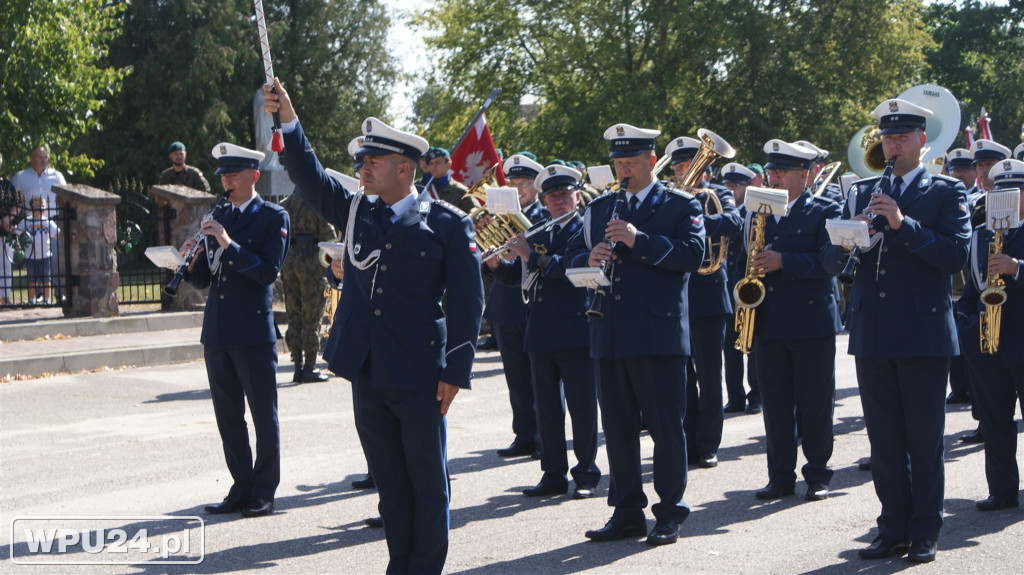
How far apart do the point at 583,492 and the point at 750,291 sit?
161 cm

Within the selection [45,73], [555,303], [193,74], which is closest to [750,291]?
[555,303]

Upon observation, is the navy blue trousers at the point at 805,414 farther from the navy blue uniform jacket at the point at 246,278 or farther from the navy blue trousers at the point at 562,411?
the navy blue uniform jacket at the point at 246,278

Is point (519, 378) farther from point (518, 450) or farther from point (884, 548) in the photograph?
point (884, 548)

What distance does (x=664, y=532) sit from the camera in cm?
659

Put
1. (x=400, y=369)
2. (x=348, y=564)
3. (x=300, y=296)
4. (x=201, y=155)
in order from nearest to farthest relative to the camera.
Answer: (x=400, y=369)
(x=348, y=564)
(x=300, y=296)
(x=201, y=155)

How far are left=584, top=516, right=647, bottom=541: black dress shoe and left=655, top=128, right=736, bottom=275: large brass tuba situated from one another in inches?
103

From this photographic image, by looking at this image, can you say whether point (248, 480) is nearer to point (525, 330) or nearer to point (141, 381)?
point (525, 330)

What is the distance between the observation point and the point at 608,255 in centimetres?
643

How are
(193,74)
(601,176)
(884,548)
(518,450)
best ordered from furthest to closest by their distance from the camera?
(193,74)
(601,176)
(518,450)
(884,548)

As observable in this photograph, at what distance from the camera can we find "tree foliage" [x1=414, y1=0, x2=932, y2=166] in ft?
112

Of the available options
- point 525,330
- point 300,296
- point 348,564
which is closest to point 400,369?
point 348,564

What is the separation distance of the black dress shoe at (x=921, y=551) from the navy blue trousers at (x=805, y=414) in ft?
4.82

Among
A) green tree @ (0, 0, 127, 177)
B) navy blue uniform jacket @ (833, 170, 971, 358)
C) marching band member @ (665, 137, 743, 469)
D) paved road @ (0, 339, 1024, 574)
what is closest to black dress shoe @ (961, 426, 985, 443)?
paved road @ (0, 339, 1024, 574)

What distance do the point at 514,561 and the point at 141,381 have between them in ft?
25.0
